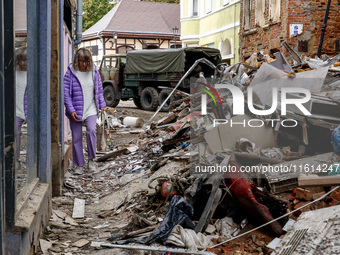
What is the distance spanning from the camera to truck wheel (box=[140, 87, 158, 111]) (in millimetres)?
20047

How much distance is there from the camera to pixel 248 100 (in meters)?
7.44

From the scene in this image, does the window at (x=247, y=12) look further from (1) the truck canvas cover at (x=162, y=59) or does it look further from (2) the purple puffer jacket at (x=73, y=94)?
(2) the purple puffer jacket at (x=73, y=94)

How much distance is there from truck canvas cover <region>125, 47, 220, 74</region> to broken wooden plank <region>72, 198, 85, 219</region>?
1335 cm

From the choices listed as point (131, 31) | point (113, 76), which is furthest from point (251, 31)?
point (131, 31)

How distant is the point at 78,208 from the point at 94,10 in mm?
41626

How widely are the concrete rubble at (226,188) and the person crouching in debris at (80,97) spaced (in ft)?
1.85

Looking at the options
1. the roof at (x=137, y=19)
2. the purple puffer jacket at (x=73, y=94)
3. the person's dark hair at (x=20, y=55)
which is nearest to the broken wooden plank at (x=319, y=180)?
the person's dark hair at (x=20, y=55)

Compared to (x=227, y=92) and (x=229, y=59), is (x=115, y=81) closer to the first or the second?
(x=229, y=59)

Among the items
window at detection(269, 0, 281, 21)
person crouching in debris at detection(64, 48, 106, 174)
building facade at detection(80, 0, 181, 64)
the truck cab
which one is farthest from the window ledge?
building facade at detection(80, 0, 181, 64)

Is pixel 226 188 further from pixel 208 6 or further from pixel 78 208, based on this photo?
pixel 208 6

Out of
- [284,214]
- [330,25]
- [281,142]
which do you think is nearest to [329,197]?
[284,214]

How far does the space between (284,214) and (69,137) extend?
591 cm

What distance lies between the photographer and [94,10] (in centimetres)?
4550

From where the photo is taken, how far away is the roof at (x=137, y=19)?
39.3m
